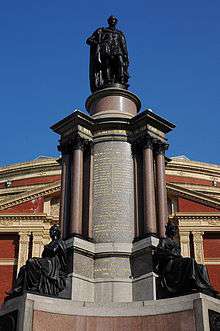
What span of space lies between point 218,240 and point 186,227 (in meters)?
2.50

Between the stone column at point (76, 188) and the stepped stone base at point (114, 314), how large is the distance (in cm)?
235

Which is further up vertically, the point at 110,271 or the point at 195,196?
the point at 195,196

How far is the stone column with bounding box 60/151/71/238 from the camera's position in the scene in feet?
42.4

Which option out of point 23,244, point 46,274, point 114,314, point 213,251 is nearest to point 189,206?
point 213,251

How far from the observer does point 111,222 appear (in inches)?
506

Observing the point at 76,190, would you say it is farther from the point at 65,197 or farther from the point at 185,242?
the point at 185,242

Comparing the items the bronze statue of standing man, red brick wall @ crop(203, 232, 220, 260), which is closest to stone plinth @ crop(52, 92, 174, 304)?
the bronze statue of standing man

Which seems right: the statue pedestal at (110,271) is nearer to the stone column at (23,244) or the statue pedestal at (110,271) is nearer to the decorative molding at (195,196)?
the stone column at (23,244)

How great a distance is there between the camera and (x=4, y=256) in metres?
41.8

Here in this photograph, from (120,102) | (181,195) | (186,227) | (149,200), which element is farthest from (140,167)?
(181,195)

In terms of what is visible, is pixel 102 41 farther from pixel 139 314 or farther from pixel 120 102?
pixel 139 314

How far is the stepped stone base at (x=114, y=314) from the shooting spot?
988 cm

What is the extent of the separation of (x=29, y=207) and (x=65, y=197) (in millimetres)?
31967

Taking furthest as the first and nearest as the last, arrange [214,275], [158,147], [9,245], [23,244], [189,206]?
[189,206]
[9,245]
[23,244]
[214,275]
[158,147]
